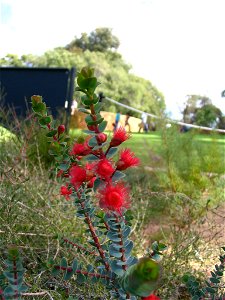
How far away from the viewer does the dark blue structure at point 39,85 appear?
6.11m

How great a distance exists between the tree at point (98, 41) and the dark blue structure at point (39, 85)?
1125 inches

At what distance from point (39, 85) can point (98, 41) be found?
29.8 m

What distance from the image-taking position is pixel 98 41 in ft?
116

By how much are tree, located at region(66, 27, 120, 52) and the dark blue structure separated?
28578 millimetres

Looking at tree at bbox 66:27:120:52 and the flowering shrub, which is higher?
tree at bbox 66:27:120:52

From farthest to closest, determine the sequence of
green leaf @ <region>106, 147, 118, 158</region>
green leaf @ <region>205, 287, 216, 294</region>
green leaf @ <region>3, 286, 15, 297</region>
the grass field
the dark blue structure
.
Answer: the dark blue structure
the grass field
green leaf @ <region>205, 287, 216, 294</region>
green leaf @ <region>106, 147, 118, 158</region>
green leaf @ <region>3, 286, 15, 297</region>

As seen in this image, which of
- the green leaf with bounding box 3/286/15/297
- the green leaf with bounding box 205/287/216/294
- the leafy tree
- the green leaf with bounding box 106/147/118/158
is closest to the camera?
the green leaf with bounding box 3/286/15/297

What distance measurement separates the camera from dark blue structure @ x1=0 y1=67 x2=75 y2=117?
611cm

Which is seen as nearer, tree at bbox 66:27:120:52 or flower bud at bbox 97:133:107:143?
flower bud at bbox 97:133:107:143

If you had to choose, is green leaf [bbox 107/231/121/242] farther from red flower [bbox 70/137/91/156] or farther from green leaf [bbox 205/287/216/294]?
green leaf [bbox 205/287/216/294]

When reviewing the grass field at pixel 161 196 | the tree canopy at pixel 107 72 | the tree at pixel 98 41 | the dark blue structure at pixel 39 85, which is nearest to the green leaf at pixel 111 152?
the grass field at pixel 161 196

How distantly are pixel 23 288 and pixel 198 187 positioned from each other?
2.68 m

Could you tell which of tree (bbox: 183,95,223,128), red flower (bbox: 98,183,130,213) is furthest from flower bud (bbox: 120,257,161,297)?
tree (bbox: 183,95,223,128)

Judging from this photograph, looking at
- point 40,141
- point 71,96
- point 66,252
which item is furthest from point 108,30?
point 66,252
